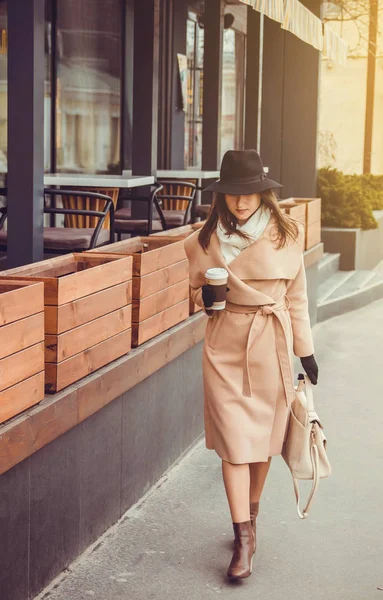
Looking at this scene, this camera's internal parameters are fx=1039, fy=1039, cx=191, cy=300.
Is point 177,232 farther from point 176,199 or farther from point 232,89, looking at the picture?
point 232,89

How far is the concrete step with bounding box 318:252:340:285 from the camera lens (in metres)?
12.7

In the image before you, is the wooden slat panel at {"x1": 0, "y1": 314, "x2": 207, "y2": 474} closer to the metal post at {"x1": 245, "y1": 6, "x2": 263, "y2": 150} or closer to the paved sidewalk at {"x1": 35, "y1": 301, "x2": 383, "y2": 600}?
the paved sidewalk at {"x1": 35, "y1": 301, "x2": 383, "y2": 600}

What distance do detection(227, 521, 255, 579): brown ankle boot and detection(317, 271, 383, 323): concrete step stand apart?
22.6 ft

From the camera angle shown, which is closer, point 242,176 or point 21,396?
point 21,396

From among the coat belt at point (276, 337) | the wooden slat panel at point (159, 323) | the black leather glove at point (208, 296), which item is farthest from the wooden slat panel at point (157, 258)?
the black leather glove at point (208, 296)

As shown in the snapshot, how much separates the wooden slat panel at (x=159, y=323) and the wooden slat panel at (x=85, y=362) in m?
0.20

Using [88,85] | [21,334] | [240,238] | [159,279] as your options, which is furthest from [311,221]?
[21,334]

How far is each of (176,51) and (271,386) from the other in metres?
10.0

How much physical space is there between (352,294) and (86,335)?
7795 millimetres

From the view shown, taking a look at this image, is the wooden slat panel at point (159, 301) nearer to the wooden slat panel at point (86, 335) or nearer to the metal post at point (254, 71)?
the wooden slat panel at point (86, 335)

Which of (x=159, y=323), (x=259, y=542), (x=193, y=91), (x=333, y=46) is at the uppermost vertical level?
(x=333, y=46)

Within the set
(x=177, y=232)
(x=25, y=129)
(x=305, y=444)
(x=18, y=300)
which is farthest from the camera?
(x=177, y=232)

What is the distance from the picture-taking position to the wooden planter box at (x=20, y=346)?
3.64 metres

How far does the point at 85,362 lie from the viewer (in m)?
4.46
